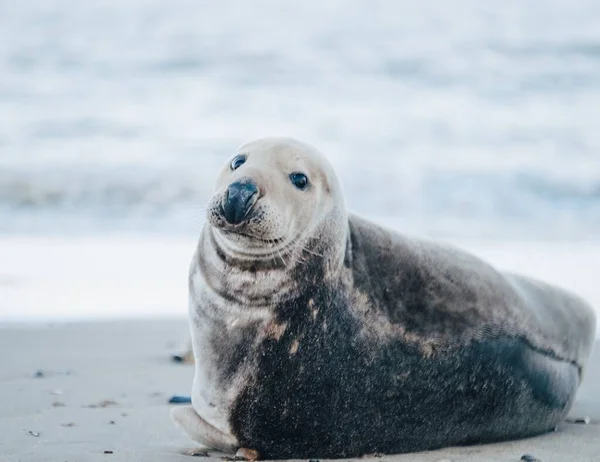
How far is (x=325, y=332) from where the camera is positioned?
3.66 metres

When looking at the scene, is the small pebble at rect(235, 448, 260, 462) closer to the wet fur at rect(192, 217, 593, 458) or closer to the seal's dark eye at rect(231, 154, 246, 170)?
the wet fur at rect(192, 217, 593, 458)

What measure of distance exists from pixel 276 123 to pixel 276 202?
45.6ft

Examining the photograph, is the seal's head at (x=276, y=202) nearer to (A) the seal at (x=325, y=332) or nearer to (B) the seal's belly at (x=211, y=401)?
(A) the seal at (x=325, y=332)

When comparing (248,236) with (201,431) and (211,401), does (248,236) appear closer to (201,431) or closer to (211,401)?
(211,401)

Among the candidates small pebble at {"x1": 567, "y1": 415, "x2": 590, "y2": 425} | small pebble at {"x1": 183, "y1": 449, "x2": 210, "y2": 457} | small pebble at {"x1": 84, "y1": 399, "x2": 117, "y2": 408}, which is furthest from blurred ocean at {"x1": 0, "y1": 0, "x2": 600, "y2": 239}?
small pebble at {"x1": 567, "y1": 415, "x2": 590, "y2": 425}

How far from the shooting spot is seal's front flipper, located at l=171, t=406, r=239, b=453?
12.4 feet

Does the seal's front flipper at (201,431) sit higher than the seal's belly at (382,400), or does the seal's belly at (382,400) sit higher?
the seal's belly at (382,400)

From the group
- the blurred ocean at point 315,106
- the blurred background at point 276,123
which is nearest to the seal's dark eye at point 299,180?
the blurred ocean at point 315,106

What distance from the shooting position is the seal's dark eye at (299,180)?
12.2ft

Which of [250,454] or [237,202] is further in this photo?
[250,454]

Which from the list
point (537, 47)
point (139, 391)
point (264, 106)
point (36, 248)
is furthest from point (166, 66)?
point (139, 391)

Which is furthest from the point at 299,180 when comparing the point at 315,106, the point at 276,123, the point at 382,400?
the point at 315,106

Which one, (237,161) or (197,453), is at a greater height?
(237,161)

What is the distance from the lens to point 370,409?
12.2 feet
